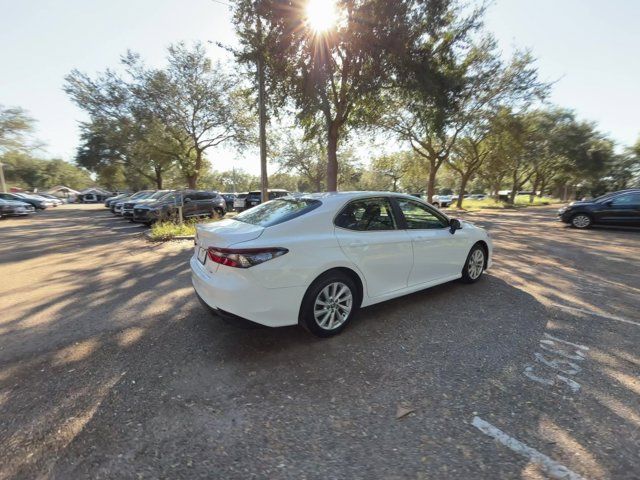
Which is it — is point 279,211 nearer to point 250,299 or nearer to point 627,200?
point 250,299

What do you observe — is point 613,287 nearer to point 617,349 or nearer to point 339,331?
point 617,349

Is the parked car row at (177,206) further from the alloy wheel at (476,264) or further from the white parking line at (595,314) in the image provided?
the white parking line at (595,314)

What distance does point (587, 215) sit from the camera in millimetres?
12859

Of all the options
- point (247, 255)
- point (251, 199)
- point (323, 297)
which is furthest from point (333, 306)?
point (251, 199)

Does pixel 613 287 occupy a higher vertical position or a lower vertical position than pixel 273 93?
lower

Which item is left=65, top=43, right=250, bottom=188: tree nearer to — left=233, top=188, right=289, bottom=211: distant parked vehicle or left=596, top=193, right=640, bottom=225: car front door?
left=233, top=188, right=289, bottom=211: distant parked vehicle

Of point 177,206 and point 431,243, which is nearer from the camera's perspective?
point 431,243

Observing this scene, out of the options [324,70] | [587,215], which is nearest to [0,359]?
[324,70]

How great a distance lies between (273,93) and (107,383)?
43.1 ft

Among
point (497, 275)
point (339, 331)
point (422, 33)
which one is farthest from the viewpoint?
point (422, 33)

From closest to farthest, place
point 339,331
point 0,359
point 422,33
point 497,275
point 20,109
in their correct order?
1. point 0,359
2. point 339,331
3. point 497,275
4. point 422,33
5. point 20,109

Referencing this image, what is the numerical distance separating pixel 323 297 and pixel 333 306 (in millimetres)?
185

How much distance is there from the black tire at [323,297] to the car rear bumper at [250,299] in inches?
3.7

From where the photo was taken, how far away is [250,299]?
3.03 m
